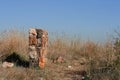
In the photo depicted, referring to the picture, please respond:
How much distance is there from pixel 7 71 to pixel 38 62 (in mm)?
1173

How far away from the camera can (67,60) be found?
11242mm

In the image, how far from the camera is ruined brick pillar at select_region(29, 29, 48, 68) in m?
9.38

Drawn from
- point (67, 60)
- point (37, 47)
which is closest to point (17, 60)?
point (37, 47)

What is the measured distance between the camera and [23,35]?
12703 millimetres

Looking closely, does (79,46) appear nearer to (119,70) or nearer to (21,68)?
(21,68)

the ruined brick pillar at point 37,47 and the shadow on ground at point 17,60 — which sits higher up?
the ruined brick pillar at point 37,47

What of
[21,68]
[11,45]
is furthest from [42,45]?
[11,45]

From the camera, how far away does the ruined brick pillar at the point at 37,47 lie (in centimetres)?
938

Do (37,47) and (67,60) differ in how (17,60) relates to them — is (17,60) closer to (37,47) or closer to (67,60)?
(37,47)

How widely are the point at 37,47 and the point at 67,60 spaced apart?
1991 millimetres

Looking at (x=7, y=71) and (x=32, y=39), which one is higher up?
(x=32, y=39)

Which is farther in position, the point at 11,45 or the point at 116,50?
the point at 11,45

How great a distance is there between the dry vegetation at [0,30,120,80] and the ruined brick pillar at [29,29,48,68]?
260 millimetres

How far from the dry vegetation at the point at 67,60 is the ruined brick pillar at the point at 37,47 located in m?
0.26
